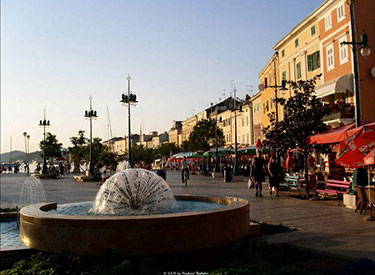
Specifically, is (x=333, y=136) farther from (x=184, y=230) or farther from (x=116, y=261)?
(x=116, y=261)

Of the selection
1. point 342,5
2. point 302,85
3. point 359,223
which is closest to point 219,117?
point 342,5

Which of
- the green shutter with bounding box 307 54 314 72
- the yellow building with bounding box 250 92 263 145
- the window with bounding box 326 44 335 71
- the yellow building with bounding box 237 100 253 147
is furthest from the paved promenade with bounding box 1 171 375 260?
the yellow building with bounding box 237 100 253 147

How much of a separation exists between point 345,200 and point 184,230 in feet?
27.0

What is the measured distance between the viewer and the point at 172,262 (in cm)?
593

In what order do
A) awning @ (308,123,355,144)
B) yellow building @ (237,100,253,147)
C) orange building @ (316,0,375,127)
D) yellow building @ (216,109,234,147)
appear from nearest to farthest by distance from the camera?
awning @ (308,123,355,144), orange building @ (316,0,375,127), yellow building @ (237,100,253,147), yellow building @ (216,109,234,147)

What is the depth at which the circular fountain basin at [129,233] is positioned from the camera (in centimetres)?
572

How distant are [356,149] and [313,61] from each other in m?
23.9

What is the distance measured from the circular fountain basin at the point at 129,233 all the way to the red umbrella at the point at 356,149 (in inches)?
221

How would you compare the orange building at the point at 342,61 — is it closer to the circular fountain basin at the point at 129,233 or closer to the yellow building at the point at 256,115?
the yellow building at the point at 256,115

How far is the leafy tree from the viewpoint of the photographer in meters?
67.1

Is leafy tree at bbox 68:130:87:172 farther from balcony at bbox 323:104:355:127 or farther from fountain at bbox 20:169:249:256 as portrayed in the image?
fountain at bbox 20:169:249:256

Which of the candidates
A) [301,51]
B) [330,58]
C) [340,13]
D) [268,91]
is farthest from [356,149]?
[268,91]

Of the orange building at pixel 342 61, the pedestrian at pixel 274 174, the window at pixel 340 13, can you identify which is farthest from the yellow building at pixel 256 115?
the pedestrian at pixel 274 174

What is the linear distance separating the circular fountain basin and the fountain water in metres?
2.02
